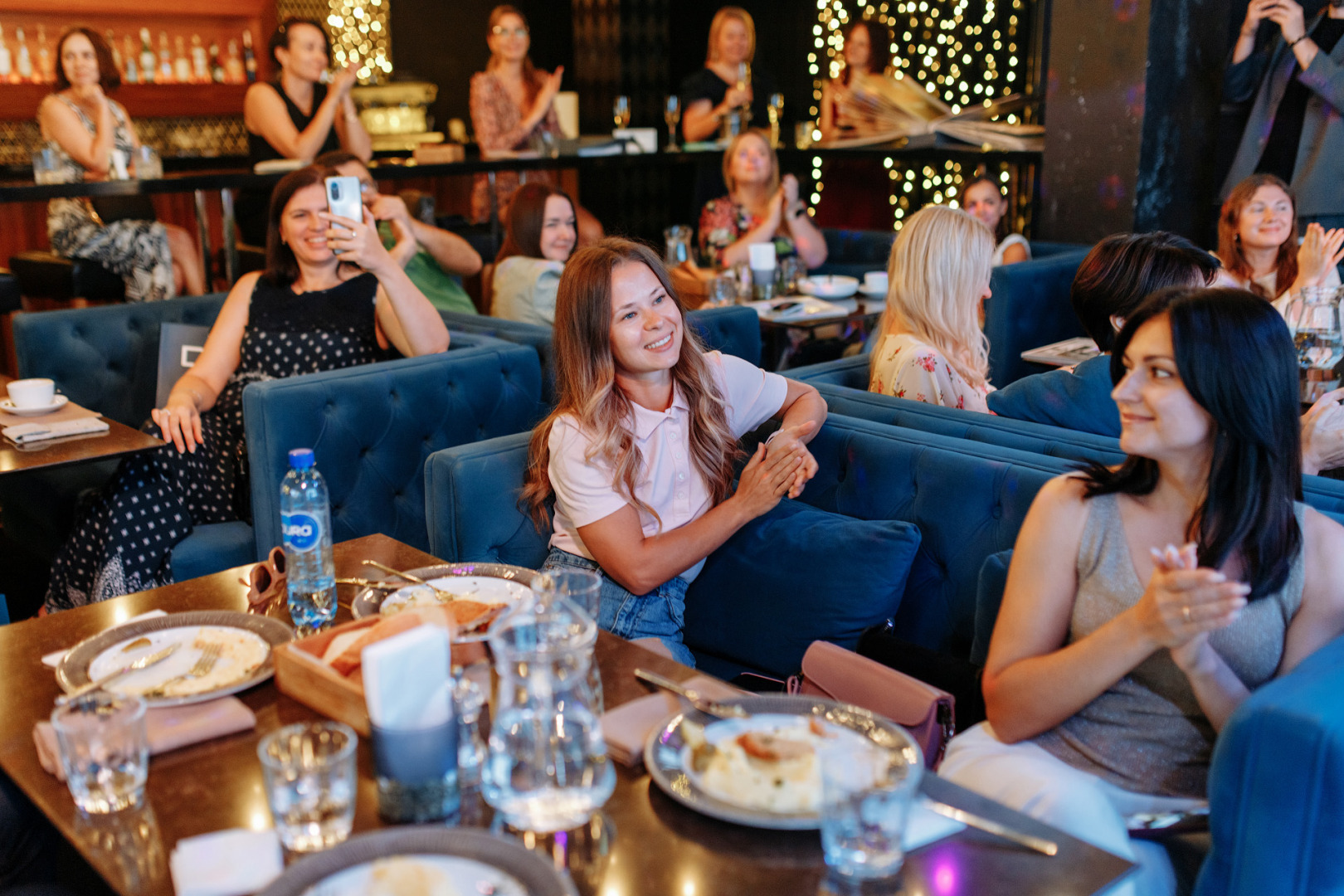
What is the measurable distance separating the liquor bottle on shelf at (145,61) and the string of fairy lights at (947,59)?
4.14 m

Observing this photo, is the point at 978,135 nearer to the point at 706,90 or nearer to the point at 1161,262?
the point at 706,90

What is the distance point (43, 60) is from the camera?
22.6 ft

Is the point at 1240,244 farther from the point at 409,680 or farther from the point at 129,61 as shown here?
the point at 129,61

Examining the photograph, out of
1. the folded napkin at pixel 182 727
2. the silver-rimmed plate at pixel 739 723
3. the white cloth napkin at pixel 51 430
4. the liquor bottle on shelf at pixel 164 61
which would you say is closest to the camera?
the silver-rimmed plate at pixel 739 723

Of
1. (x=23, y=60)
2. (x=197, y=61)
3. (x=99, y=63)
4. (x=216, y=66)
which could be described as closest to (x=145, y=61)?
(x=197, y=61)

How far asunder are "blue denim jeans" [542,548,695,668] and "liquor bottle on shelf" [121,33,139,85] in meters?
6.45

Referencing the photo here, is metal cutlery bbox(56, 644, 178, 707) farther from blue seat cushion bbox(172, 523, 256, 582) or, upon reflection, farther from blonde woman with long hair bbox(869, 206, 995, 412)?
blonde woman with long hair bbox(869, 206, 995, 412)

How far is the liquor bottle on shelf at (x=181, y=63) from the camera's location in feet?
24.6

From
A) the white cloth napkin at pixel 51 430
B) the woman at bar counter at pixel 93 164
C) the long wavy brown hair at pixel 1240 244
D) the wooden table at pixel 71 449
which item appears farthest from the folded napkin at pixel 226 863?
the woman at bar counter at pixel 93 164

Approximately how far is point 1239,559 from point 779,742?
654 mm

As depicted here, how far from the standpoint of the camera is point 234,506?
304cm

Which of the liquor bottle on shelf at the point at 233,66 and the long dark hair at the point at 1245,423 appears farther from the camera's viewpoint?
the liquor bottle on shelf at the point at 233,66

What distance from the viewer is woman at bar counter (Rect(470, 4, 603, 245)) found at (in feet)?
19.3

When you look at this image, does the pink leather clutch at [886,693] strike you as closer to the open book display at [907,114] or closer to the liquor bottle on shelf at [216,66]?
the open book display at [907,114]
